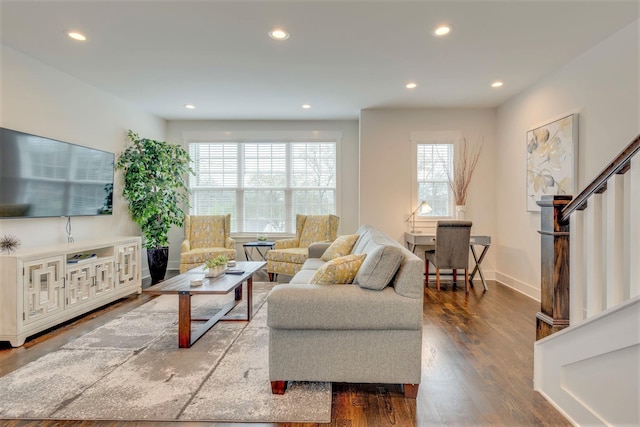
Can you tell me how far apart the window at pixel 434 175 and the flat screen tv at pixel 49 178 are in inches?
172

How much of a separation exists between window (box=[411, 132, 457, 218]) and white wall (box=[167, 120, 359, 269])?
1130 mm

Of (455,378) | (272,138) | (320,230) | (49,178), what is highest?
(272,138)

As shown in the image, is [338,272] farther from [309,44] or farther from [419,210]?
[419,210]

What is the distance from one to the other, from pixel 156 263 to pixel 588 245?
482 cm

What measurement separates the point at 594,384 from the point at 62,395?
2872mm

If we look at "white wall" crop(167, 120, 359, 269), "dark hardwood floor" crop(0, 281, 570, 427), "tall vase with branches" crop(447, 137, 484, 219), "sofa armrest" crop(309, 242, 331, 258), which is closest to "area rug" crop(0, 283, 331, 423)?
"dark hardwood floor" crop(0, 281, 570, 427)

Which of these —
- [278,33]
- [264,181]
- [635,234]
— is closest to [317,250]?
[264,181]

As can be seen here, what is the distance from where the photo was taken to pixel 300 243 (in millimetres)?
4969

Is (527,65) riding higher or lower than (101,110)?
higher

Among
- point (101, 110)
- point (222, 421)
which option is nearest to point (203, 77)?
point (101, 110)

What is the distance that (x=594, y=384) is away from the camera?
5.00ft

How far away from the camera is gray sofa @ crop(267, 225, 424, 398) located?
5.88 feet

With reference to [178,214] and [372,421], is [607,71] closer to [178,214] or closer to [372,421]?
[372,421]

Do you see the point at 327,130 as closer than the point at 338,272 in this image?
No
